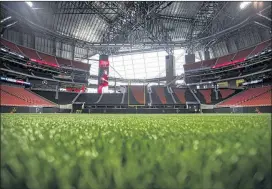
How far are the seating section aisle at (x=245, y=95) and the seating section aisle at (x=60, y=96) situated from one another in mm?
13837

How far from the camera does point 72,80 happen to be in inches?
824

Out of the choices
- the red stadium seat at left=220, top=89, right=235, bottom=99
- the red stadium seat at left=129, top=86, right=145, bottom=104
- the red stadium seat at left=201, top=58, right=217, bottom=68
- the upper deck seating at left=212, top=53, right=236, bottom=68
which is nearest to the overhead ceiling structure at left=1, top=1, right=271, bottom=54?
the red stadium seat at left=201, top=58, right=217, bottom=68

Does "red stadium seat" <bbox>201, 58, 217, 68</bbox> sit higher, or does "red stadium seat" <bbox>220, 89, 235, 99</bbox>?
"red stadium seat" <bbox>201, 58, 217, 68</bbox>

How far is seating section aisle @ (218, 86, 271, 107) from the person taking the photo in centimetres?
1421

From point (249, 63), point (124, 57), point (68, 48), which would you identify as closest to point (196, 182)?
point (249, 63)

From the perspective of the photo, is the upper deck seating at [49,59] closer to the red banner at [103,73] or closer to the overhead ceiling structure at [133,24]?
the overhead ceiling structure at [133,24]

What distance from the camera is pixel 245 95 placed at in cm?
1528

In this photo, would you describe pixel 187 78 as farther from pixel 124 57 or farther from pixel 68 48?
pixel 68 48

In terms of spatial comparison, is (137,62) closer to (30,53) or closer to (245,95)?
(30,53)

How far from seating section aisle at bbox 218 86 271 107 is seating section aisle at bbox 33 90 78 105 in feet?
45.4

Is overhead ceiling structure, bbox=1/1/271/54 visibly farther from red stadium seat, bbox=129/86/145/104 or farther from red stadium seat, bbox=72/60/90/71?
red stadium seat, bbox=129/86/145/104

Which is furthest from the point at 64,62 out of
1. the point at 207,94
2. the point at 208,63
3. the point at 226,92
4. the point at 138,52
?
the point at 226,92

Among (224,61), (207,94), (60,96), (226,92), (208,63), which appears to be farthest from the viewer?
(208,63)

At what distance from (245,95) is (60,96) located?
656 inches
